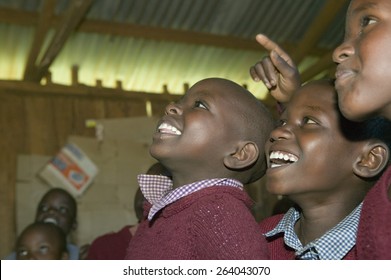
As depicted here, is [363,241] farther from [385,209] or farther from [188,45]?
[188,45]

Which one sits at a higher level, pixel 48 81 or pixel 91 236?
pixel 48 81

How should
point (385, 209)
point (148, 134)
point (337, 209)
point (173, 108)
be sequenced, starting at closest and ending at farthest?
point (385, 209) < point (337, 209) < point (173, 108) < point (148, 134)

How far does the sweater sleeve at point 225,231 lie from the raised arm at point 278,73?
0.42 metres

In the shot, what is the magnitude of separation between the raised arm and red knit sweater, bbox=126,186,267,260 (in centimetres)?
36

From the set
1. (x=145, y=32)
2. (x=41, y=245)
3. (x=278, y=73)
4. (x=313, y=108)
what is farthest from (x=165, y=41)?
(x=313, y=108)

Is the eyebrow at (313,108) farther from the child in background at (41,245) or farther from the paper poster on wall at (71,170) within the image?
the paper poster on wall at (71,170)

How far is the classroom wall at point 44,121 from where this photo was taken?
5.90 meters

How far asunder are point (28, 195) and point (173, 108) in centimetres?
428

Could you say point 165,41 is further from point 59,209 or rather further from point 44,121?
point 59,209

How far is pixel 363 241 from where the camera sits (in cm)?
123

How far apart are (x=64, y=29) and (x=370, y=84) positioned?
4034 millimetres

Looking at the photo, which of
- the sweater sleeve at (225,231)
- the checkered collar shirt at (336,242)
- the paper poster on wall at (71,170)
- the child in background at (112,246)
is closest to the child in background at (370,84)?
the checkered collar shirt at (336,242)
